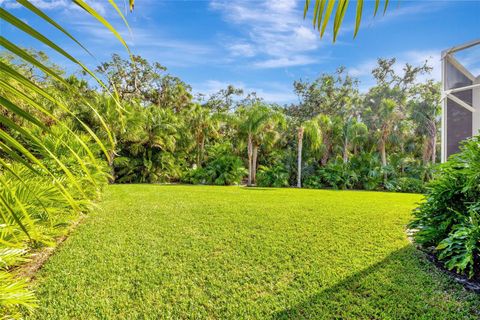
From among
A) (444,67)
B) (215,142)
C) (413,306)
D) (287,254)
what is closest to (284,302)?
(287,254)

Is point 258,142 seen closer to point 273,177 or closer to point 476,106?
point 273,177

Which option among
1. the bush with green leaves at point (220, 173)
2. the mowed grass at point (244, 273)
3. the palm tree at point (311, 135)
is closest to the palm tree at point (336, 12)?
the mowed grass at point (244, 273)

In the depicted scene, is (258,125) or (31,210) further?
(258,125)

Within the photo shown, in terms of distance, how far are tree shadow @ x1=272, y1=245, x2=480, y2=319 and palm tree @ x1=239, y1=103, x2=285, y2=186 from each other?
12.5m

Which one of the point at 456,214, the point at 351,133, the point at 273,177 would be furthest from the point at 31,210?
the point at 351,133

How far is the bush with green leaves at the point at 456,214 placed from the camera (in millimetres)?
3443

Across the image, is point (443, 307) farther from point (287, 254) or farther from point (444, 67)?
point (444, 67)

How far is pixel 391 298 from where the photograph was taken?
3.08 metres

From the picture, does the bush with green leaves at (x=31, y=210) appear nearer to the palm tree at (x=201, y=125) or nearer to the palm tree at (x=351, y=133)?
the palm tree at (x=201, y=125)

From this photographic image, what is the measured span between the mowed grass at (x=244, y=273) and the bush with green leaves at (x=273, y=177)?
9684 millimetres

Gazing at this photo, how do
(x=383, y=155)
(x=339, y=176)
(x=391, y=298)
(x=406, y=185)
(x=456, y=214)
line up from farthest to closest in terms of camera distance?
(x=383, y=155), (x=339, y=176), (x=406, y=185), (x=456, y=214), (x=391, y=298)

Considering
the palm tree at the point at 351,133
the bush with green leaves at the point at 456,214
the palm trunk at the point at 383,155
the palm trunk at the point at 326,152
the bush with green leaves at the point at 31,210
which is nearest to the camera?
the bush with green leaves at the point at 31,210

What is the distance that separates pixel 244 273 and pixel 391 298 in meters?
1.82

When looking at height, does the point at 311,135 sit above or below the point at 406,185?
above
